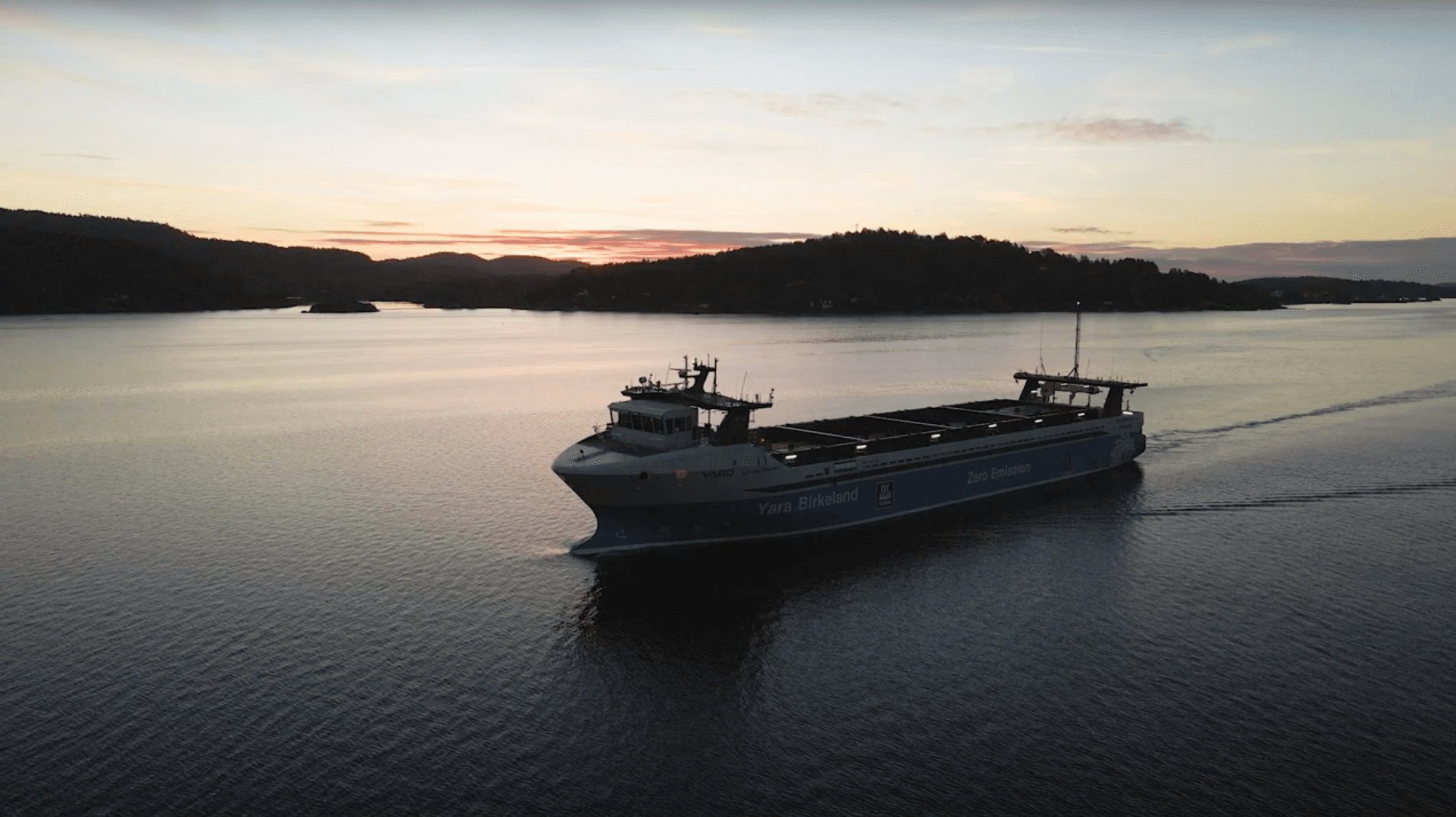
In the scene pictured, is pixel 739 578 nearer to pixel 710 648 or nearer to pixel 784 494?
pixel 784 494

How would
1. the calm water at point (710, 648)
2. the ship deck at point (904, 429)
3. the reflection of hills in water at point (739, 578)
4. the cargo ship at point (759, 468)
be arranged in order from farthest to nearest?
the ship deck at point (904, 429) < the cargo ship at point (759, 468) < the reflection of hills in water at point (739, 578) < the calm water at point (710, 648)

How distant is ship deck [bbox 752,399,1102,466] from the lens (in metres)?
51.2

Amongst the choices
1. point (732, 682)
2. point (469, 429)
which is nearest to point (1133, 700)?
point (732, 682)

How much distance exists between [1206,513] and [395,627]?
5031 cm

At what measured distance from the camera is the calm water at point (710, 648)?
24578 millimetres

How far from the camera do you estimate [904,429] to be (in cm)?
6200

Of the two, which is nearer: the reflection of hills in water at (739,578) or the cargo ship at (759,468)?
the reflection of hills in water at (739,578)

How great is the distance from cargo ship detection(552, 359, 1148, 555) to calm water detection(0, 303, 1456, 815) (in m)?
1.95

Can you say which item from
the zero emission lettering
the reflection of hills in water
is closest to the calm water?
the reflection of hills in water

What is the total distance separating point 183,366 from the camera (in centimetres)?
14138

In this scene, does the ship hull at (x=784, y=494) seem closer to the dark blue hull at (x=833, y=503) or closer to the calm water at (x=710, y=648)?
the dark blue hull at (x=833, y=503)

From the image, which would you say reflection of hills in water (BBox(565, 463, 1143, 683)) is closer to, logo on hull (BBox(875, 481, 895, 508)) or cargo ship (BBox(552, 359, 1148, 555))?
cargo ship (BBox(552, 359, 1148, 555))

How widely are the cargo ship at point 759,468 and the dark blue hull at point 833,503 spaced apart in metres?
0.07

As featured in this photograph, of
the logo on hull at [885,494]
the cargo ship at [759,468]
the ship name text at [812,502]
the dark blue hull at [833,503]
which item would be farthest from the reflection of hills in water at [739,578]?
the ship name text at [812,502]
